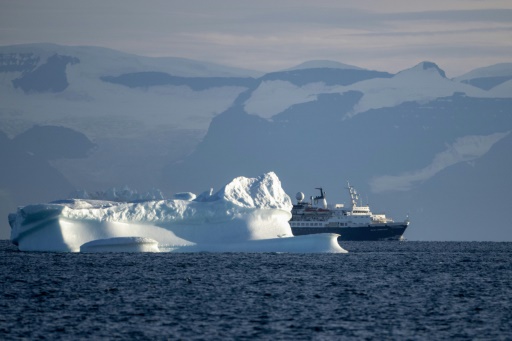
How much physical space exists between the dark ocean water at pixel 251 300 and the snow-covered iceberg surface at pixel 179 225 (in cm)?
135

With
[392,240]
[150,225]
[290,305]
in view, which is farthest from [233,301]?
[392,240]

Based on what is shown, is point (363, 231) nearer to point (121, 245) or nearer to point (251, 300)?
point (121, 245)

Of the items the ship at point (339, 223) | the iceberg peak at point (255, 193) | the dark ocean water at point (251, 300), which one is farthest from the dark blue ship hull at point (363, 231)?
the dark ocean water at point (251, 300)

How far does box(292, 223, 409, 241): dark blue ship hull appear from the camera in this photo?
114 metres

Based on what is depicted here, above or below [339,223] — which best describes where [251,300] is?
below

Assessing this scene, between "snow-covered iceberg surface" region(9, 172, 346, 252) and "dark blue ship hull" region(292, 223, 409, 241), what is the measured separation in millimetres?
56084

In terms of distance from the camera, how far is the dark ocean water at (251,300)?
2695 cm

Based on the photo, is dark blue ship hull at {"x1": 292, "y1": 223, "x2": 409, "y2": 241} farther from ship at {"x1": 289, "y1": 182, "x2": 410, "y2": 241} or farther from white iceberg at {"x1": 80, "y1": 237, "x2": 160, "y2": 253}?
white iceberg at {"x1": 80, "y1": 237, "x2": 160, "y2": 253}

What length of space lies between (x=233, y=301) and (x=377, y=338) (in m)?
8.94

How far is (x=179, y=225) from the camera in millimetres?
55156

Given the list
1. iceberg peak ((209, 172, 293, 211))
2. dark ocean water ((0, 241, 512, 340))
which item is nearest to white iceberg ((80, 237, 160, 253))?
dark ocean water ((0, 241, 512, 340))

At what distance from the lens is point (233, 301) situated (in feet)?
112

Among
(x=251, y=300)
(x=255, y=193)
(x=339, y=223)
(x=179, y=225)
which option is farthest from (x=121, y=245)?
(x=339, y=223)

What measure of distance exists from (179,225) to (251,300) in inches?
834
